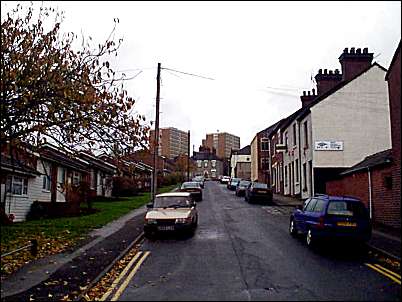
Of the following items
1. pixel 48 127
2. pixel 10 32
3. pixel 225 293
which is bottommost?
pixel 225 293

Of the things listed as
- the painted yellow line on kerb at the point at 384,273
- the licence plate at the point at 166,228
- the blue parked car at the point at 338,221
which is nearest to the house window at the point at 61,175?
the licence plate at the point at 166,228

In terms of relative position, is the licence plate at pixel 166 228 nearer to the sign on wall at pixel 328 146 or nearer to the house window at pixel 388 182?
the house window at pixel 388 182

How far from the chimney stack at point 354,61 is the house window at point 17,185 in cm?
2050

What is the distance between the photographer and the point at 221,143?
521ft

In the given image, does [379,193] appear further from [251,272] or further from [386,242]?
[251,272]

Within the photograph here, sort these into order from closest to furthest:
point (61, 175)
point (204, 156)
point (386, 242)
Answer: point (386, 242)
point (61, 175)
point (204, 156)

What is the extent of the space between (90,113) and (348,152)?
22.4m

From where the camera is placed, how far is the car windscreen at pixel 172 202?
63.7ft

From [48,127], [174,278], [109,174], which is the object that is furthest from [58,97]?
[109,174]

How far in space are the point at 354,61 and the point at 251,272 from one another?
24953mm

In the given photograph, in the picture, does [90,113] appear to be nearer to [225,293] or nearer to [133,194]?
[225,293]

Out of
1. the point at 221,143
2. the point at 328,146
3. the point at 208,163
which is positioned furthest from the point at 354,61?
the point at 221,143

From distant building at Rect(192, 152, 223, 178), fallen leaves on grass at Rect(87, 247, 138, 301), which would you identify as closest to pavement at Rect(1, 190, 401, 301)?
fallen leaves on grass at Rect(87, 247, 138, 301)

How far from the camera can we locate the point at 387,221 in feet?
63.5
